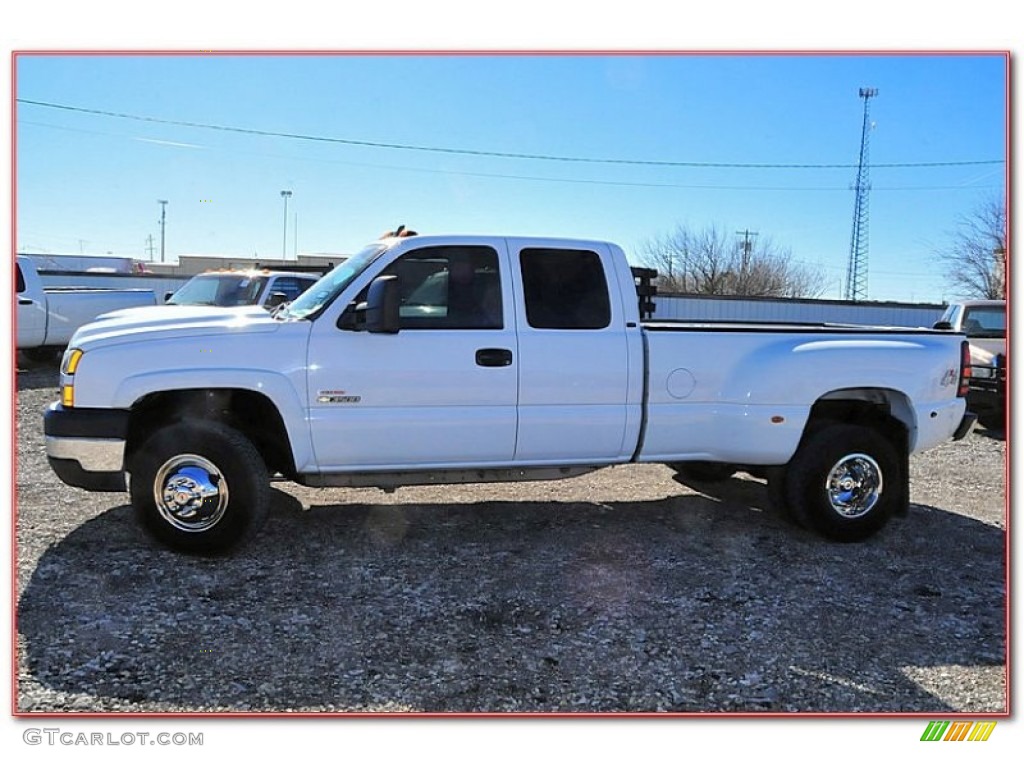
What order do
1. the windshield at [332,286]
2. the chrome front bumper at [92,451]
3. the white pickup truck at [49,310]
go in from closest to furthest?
1. the chrome front bumper at [92,451]
2. the windshield at [332,286]
3. the white pickup truck at [49,310]

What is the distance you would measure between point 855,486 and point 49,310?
13475mm

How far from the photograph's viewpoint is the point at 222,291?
1195cm

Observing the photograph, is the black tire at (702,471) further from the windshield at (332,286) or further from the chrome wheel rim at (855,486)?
the windshield at (332,286)

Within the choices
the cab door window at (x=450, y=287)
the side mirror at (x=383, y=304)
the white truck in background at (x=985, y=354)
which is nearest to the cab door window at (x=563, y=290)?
the cab door window at (x=450, y=287)

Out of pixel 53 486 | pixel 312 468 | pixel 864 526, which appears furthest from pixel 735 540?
pixel 53 486

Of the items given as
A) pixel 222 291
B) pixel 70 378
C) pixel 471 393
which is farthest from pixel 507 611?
pixel 222 291

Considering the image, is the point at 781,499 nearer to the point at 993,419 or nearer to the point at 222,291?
the point at 993,419

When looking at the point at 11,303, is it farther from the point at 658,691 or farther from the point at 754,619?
the point at 754,619

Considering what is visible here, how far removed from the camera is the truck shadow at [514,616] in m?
3.73

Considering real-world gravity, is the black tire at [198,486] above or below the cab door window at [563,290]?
below

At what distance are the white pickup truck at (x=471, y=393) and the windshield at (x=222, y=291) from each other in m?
6.55

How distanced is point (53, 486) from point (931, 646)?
6309mm

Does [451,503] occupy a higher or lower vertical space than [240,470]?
lower

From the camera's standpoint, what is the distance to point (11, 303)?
12.4ft
